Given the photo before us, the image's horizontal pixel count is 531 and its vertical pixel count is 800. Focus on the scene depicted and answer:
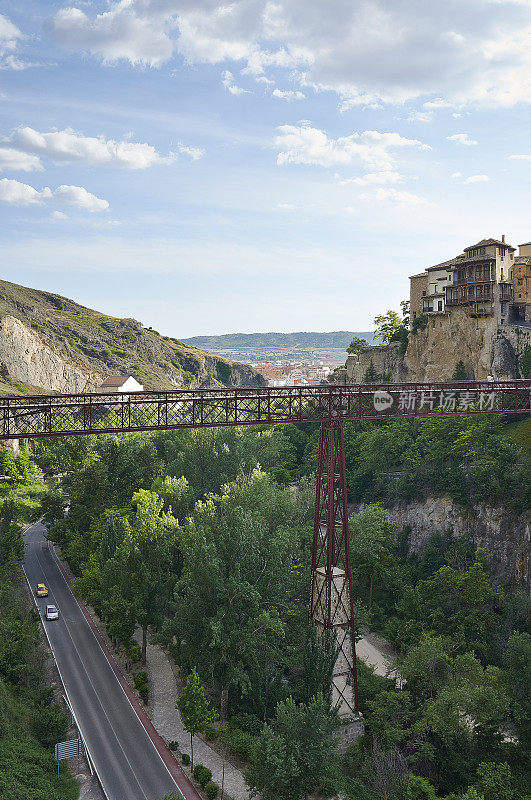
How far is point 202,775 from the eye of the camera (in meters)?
21.4

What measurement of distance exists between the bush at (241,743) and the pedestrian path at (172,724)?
1.97ft

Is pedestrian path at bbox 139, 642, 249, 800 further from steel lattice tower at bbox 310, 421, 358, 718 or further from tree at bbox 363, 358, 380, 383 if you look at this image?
tree at bbox 363, 358, 380, 383

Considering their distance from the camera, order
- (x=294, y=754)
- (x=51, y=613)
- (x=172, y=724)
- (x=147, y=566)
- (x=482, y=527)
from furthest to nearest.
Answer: (x=482, y=527), (x=51, y=613), (x=147, y=566), (x=172, y=724), (x=294, y=754)

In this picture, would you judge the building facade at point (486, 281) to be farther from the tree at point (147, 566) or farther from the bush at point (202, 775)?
the bush at point (202, 775)

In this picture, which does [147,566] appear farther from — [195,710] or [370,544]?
[370,544]

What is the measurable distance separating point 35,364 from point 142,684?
232 feet

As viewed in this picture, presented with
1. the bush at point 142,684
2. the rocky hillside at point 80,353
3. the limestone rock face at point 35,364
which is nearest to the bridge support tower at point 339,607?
the bush at point 142,684

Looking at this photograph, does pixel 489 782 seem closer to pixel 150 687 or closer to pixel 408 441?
pixel 150 687

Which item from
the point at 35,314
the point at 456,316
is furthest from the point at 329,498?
the point at 35,314

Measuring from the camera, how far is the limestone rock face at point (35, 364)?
85.3 m

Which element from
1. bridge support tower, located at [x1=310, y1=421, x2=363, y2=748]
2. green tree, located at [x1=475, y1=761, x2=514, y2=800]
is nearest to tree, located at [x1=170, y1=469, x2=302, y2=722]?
bridge support tower, located at [x1=310, y1=421, x2=363, y2=748]

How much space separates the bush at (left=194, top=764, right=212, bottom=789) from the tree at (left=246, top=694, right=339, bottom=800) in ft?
7.70

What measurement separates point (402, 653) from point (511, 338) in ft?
99.6

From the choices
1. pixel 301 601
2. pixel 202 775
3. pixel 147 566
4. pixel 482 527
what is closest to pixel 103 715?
pixel 202 775
